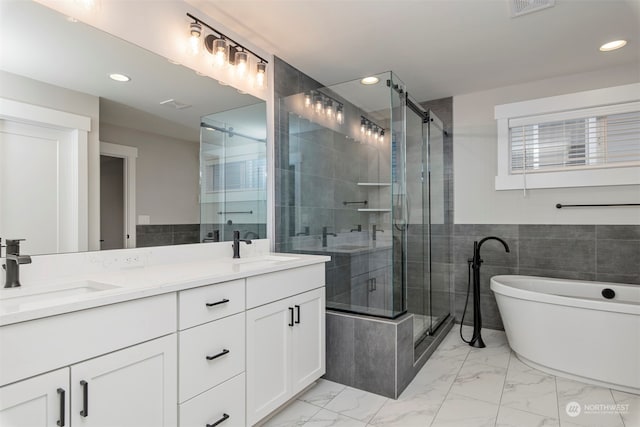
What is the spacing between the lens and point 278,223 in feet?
8.81

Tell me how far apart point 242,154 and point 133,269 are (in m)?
1.12

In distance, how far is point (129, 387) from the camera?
46.9 inches

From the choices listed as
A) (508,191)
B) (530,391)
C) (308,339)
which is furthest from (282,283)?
(508,191)

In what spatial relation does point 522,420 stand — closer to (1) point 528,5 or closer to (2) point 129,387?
(2) point 129,387

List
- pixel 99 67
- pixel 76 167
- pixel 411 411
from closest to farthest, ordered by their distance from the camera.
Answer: pixel 76 167 < pixel 99 67 < pixel 411 411

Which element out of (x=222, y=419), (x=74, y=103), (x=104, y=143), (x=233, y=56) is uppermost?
(x=233, y=56)

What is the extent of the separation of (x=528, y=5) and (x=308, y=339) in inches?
97.2

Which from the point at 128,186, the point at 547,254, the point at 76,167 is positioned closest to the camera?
the point at 76,167

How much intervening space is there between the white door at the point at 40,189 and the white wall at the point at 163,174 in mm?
232

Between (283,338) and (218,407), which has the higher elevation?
(283,338)

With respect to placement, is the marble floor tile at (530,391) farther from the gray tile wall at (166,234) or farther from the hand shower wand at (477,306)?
the gray tile wall at (166,234)

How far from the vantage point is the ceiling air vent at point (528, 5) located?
2.04 m

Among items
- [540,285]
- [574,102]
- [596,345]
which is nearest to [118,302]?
[596,345]
